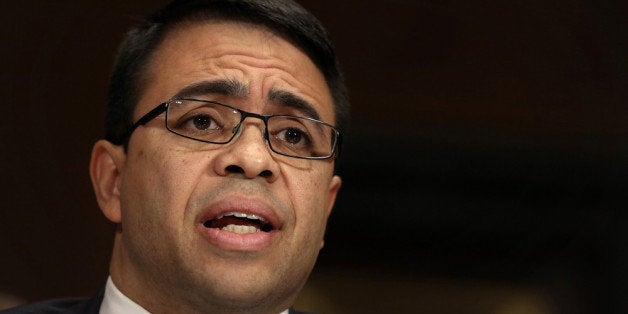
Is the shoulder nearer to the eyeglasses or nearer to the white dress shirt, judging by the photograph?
the white dress shirt

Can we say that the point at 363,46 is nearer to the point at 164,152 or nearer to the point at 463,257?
Result: the point at 463,257

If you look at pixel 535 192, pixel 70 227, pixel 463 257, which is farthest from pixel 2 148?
pixel 535 192

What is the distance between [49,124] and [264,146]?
0.68 meters

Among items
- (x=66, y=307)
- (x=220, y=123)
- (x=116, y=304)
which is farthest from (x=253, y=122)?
(x=66, y=307)

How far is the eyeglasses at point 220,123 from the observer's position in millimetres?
1117

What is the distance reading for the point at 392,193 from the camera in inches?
67.4

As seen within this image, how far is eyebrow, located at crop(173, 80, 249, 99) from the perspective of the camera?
114 cm

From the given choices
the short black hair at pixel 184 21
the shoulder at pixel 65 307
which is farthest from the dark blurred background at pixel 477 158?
the shoulder at pixel 65 307

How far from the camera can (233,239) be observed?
3.48ft

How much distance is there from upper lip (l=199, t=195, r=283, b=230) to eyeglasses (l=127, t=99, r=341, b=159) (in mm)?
82

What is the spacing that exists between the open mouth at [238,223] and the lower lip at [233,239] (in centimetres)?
1

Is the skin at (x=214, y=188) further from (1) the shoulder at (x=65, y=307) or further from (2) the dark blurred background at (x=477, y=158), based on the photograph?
(2) the dark blurred background at (x=477, y=158)

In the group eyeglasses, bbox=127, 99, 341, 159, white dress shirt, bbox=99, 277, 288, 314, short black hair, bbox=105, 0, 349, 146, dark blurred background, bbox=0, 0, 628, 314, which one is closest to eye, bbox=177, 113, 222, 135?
eyeglasses, bbox=127, 99, 341, 159

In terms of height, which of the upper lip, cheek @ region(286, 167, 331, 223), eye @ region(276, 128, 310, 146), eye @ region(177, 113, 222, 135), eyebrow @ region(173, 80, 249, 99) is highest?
eyebrow @ region(173, 80, 249, 99)
